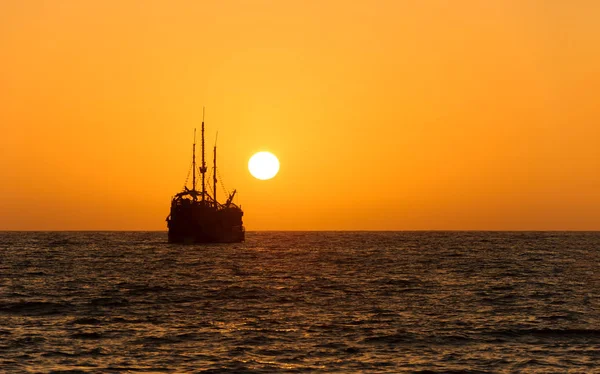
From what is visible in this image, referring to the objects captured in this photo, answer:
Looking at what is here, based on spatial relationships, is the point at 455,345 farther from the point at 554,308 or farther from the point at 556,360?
the point at 554,308

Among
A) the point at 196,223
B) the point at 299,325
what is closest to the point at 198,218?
the point at 196,223

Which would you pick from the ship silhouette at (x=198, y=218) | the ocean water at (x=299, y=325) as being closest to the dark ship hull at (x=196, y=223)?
the ship silhouette at (x=198, y=218)

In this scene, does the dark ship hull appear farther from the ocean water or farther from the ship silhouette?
the ocean water

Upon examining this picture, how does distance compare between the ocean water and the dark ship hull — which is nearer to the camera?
the ocean water

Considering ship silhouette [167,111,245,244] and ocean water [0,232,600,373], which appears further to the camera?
ship silhouette [167,111,245,244]

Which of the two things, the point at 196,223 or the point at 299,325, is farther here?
the point at 196,223

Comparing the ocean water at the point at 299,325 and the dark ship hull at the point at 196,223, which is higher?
the dark ship hull at the point at 196,223

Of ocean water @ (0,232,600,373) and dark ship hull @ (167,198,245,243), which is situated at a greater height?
dark ship hull @ (167,198,245,243)

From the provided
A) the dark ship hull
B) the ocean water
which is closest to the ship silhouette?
the dark ship hull

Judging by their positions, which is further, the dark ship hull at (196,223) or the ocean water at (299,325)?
the dark ship hull at (196,223)

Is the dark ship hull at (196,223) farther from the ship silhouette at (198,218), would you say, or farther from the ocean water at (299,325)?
the ocean water at (299,325)

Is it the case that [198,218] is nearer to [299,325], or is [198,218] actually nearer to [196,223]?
[196,223]

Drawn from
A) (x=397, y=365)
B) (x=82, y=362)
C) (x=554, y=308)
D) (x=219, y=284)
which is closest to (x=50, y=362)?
(x=82, y=362)

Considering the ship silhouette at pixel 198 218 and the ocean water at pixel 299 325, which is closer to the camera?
the ocean water at pixel 299 325
